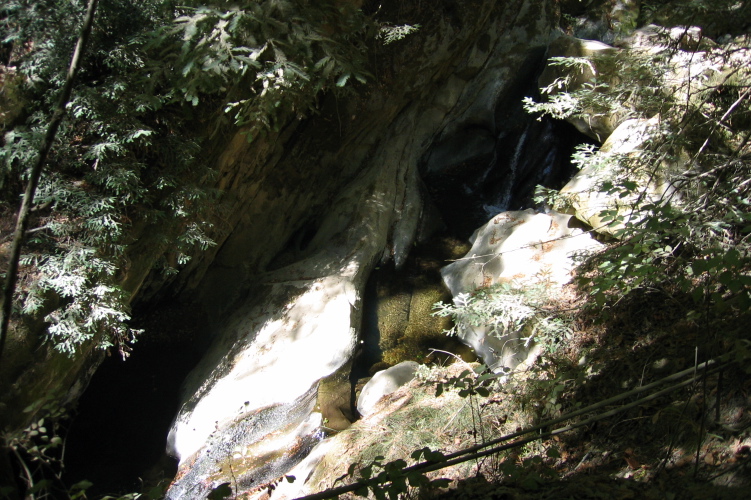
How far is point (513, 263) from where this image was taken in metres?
6.48

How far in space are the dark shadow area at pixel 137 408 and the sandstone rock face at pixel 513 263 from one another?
152 inches

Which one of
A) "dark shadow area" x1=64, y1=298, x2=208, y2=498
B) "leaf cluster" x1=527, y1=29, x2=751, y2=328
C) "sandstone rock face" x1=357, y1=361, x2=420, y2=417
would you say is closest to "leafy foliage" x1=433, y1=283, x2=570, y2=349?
"leaf cluster" x1=527, y1=29, x2=751, y2=328

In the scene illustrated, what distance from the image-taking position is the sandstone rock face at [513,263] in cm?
540

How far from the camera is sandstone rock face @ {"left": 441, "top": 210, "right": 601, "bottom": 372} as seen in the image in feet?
17.7

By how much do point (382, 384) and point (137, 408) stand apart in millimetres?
3261

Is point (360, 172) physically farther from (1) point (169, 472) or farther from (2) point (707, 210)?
(2) point (707, 210)

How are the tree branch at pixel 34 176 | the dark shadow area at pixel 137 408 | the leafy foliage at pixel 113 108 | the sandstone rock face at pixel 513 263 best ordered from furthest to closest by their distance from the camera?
1. the dark shadow area at pixel 137 408
2. the sandstone rock face at pixel 513 263
3. the leafy foliage at pixel 113 108
4. the tree branch at pixel 34 176

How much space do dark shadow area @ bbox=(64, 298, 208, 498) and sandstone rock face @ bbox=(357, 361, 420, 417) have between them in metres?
2.25

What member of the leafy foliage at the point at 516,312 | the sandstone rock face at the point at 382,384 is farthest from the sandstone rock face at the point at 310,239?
the leafy foliage at the point at 516,312

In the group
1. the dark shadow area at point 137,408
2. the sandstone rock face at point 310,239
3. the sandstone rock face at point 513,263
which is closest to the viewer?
the sandstone rock face at point 513,263

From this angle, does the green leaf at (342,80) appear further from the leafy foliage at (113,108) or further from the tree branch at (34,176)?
the tree branch at (34,176)

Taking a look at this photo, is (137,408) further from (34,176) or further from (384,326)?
(34,176)

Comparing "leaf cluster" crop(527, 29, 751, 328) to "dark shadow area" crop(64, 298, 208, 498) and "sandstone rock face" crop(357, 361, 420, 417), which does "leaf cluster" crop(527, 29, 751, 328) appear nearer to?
"sandstone rock face" crop(357, 361, 420, 417)

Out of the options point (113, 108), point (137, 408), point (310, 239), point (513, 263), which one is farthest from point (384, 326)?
point (113, 108)
